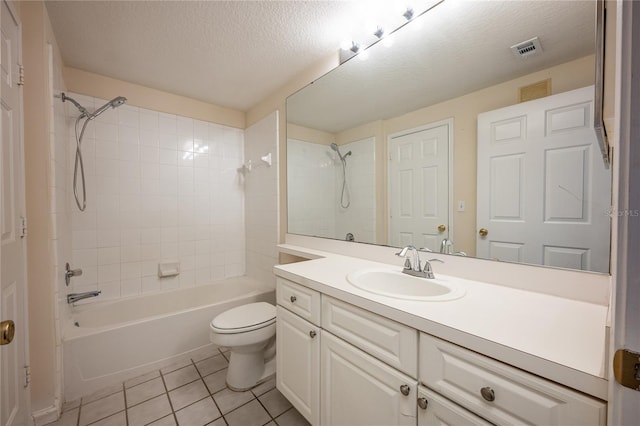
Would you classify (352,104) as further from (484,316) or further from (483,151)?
(484,316)

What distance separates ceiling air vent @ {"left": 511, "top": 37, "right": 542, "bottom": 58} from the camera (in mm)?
985

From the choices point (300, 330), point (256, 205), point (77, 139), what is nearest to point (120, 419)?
point (300, 330)

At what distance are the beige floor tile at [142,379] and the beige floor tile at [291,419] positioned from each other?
1.01 meters

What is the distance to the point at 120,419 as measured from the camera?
1391 millimetres

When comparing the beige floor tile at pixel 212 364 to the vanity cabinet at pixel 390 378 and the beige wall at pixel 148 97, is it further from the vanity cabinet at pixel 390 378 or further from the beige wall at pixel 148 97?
the beige wall at pixel 148 97

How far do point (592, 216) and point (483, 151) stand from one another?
441 mm

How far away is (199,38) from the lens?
164 cm

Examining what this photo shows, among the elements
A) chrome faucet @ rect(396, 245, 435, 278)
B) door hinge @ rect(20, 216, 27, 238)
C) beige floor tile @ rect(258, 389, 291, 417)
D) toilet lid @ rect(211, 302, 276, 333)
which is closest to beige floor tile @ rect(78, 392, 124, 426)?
toilet lid @ rect(211, 302, 276, 333)

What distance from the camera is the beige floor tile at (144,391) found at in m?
1.54

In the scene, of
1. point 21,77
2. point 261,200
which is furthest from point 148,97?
point 261,200

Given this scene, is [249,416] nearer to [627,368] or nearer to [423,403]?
[423,403]

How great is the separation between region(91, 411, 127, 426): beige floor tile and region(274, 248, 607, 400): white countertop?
1.35 meters

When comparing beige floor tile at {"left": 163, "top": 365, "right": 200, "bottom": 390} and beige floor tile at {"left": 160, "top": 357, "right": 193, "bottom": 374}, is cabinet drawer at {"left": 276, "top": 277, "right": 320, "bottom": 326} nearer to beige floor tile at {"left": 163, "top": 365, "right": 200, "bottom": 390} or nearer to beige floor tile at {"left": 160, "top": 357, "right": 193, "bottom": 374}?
beige floor tile at {"left": 163, "top": 365, "right": 200, "bottom": 390}

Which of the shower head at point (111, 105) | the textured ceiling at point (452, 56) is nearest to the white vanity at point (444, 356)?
the textured ceiling at point (452, 56)
